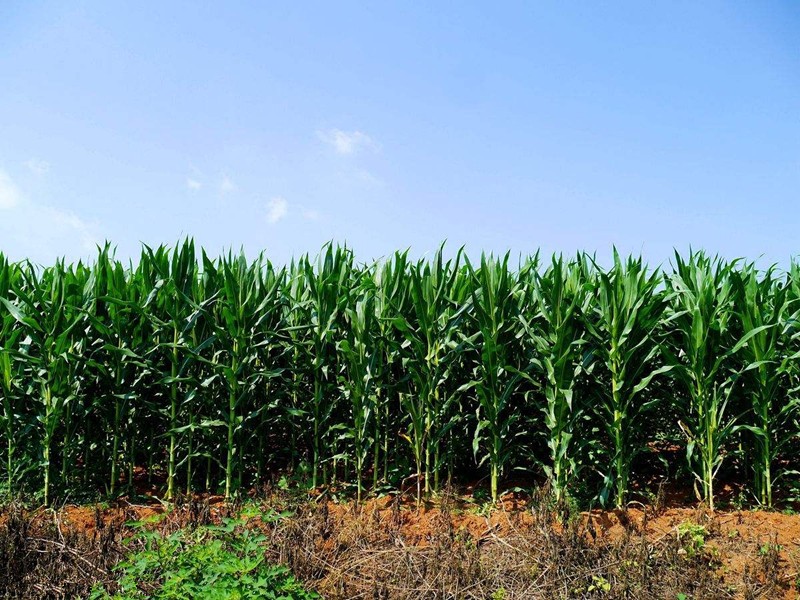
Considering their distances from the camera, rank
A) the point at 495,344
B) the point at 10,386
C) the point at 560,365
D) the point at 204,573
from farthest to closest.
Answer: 1. the point at 10,386
2. the point at 495,344
3. the point at 560,365
4. the point at 204,573

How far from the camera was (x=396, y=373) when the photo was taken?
20.5ft

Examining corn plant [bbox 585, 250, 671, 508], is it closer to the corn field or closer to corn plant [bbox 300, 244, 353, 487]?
the corn field

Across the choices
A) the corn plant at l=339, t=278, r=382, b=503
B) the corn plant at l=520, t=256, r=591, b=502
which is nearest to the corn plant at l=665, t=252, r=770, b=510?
the corn plant at l=520, t=256, r=591, b=502

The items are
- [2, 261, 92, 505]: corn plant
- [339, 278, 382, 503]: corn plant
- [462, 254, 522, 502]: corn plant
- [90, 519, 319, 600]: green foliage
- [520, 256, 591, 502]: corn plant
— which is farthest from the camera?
[2, 261, 92, 505]: corn plant

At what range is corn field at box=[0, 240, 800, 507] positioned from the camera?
5.58 meters

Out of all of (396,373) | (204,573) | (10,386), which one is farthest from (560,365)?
(10,386)

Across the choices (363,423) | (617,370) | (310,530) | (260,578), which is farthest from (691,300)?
(260,578)

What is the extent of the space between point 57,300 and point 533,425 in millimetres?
4461

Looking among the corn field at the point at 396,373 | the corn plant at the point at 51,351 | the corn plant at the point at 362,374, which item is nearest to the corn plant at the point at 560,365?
the corn field at the point at 396,373

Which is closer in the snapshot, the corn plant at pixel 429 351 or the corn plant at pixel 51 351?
the corn plant at pixel 429 351

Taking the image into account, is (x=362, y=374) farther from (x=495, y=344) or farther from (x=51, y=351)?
(x=51, y=351)

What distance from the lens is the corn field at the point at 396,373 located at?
5578mm

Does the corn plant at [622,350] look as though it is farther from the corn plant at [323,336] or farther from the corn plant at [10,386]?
the corn plant at [10,386]

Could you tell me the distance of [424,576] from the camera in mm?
4348
